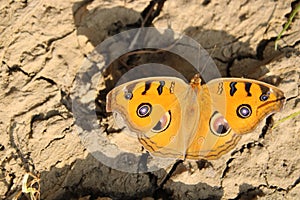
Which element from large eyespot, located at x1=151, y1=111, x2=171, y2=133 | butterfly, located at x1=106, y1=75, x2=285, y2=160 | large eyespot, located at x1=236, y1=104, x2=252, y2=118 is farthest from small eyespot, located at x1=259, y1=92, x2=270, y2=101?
large eyespot, located at x1=151, y1=111, x2=171, y2=133

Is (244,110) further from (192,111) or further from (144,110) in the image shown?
(144,110)

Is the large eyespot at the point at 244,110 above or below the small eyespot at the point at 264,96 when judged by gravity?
below

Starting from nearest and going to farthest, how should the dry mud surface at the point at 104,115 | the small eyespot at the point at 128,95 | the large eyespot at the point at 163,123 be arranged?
the small eyespot at the point at 128,95
the large eyespot at the point at 163,123
the dry mud surface at the point at 104,115

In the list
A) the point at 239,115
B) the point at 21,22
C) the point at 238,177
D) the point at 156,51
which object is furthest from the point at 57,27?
the point at 238,177

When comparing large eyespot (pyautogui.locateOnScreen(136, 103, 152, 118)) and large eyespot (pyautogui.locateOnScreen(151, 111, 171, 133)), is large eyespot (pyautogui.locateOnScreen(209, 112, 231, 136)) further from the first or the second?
large eyespot (pyautogui.locateOnScreen(136, 103, 152, 118))

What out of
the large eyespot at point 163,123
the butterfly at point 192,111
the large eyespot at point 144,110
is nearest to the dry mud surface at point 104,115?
the butterfly at point 192,111

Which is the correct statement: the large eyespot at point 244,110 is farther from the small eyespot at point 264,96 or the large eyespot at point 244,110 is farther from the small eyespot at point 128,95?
the small eyespot at point 128,95

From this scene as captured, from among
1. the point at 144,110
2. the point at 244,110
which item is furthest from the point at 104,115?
the point at 244,110

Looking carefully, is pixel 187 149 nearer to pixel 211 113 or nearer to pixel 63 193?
pixel 211 113
